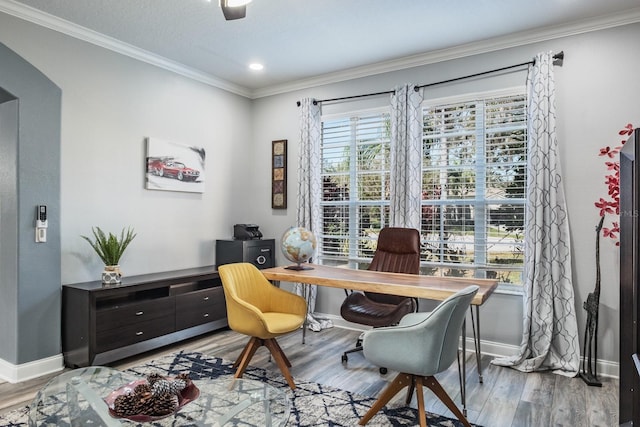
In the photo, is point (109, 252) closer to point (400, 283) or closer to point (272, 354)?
point (272, 354)

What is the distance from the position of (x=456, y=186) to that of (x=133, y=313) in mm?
3107

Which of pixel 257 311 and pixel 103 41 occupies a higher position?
pixel 103 41

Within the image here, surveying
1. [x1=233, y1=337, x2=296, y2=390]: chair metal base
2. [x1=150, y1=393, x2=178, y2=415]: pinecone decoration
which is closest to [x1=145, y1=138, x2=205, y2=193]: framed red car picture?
[x1=233, y1=337, x2=296, y2=390]: chair metal base

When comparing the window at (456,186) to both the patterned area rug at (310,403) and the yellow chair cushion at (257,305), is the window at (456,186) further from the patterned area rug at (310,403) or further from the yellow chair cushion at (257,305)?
the patterned area rug at (310,403)

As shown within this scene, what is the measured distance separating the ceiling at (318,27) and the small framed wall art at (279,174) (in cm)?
99

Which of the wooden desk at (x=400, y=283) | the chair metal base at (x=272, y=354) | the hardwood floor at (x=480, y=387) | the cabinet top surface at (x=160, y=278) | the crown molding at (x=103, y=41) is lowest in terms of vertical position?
the hardwood floor at (x=480, y=387)

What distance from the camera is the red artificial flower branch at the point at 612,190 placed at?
2928 mm

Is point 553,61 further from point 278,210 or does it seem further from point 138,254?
point 138,254

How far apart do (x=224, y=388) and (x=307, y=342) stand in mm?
2032

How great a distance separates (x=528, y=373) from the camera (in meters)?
3.22

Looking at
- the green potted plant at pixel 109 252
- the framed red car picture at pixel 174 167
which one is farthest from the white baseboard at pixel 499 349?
the green potted plant at pixel 109 252

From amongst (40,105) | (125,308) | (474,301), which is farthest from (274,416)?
(40,105)

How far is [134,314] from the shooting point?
3.38 metres

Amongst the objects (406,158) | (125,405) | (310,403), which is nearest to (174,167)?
(406,158)
